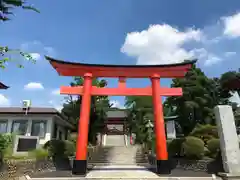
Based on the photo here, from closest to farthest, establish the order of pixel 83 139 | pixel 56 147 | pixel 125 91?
1. pixel 83 139
2. pixel 125 91
3. pixel 56 147

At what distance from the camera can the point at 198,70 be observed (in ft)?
77.5

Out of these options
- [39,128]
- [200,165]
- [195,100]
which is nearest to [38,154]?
[39,128]

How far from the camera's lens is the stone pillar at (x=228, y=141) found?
8.30m

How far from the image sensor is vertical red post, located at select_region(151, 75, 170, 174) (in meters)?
10.2

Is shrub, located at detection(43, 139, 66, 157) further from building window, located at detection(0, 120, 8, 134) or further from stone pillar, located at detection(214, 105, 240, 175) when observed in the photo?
stone pillar, located at detection(214, 105, 240, 175)

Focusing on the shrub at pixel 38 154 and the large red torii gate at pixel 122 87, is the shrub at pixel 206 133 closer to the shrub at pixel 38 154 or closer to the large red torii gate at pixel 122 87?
the large red torii gate at pixel 122 87

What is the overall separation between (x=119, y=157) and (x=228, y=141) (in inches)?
484

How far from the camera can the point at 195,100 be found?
2155 centimetres

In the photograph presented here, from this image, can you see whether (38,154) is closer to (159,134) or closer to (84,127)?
(84,127)

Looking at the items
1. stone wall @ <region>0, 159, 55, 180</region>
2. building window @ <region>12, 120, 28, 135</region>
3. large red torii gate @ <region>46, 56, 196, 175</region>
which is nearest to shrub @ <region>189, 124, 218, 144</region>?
large red torii gate @ <region>46, 56, 196, 175</region>

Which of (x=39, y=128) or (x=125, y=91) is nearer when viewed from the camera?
(x=125, y=91)

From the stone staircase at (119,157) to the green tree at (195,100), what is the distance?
6.67 metres

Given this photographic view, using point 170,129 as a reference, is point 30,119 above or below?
above

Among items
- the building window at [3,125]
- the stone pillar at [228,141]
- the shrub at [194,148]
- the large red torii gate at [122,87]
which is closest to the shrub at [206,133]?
the shrub at [194,148]
